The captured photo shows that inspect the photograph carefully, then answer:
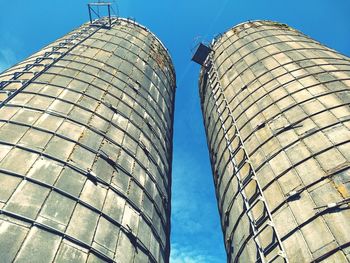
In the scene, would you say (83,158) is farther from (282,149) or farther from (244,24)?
(244,24)

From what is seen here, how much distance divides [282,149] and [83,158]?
6902mm

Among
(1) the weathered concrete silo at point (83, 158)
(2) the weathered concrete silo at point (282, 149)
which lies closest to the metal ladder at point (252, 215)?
(2) the weathered concrete silo at point (282, 149)

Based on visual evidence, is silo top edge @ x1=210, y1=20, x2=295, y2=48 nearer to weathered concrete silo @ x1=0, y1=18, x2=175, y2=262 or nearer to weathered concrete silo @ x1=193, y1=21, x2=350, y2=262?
weathered concrete silo @ x1=193, y1=21, x2=350, y2=262

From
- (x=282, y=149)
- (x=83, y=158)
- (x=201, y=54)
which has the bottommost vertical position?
(x=83, y=158)

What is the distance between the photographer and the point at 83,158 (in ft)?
38.5

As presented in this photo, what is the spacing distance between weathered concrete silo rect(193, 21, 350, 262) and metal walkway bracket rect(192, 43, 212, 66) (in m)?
4.53

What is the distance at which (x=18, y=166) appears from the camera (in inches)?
404

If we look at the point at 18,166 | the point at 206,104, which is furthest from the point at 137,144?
the point at 206,104

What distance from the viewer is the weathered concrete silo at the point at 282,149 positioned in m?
10.0

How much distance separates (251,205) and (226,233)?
2.47 meters

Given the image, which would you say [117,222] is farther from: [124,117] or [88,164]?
[124,117]

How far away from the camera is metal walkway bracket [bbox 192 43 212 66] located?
84.2 ft

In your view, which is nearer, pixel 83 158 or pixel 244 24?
pixel 83 158

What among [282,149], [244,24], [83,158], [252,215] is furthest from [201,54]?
[83,158]
